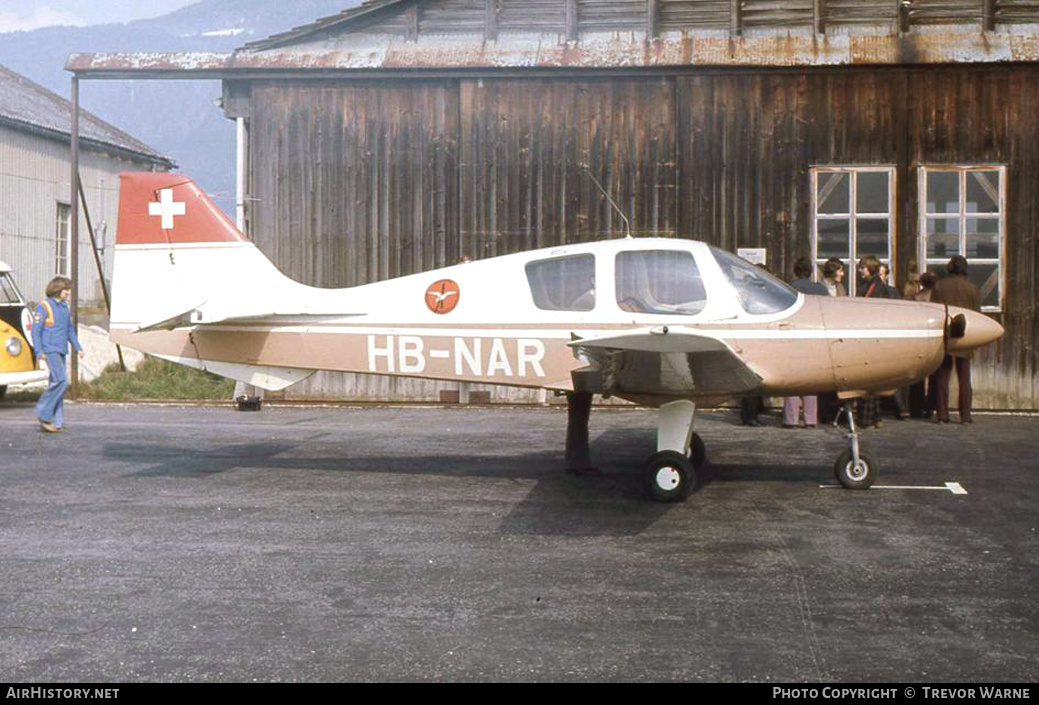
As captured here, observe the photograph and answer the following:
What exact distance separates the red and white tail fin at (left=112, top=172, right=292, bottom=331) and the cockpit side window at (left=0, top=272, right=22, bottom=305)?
7553 millimetres

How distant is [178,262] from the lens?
12.1m

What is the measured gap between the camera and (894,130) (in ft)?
61.7

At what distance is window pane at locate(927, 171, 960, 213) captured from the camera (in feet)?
61.3

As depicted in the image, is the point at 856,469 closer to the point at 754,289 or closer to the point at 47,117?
the point at 754,289

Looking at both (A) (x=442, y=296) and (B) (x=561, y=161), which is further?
(B) (x=561, y=161)

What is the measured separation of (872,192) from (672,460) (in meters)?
9.87

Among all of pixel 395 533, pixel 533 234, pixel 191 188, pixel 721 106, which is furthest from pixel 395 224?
pixel 395 533

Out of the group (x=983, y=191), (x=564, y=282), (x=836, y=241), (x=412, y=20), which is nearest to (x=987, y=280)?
(x=983, y=191)

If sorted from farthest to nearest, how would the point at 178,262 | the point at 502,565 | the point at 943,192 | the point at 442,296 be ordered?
1. the point at 943,192
2. the point at 178,262
3. the point at 442,296
4. the point at 502,565

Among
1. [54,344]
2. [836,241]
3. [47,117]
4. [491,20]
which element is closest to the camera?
[54,344]

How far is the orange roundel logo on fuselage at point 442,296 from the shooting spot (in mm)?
Result: 11328

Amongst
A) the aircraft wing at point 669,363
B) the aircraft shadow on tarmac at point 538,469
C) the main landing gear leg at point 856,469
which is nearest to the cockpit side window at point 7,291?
the aircraft shadow on tarmac at point 538,469

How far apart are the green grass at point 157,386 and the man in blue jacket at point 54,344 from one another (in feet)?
13.7

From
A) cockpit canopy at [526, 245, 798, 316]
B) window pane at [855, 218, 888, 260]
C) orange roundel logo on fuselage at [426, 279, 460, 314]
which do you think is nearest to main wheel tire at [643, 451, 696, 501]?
cockpit canopy at [526, 245, 798, 316]
